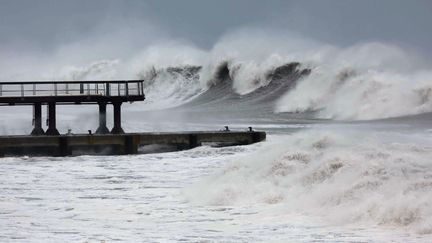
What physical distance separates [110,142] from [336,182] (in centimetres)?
1259

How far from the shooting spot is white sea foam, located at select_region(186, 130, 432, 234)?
9.55m

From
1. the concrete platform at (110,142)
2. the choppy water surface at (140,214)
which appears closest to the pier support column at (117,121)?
the concrete platform at (110,142)

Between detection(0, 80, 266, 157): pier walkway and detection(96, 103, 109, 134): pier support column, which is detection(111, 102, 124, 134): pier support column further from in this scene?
detection(96, 103, 109, 134): pier support column

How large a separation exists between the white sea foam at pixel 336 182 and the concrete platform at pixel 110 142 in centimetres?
727

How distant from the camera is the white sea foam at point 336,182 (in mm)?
9555

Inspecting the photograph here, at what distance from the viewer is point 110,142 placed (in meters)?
23.0

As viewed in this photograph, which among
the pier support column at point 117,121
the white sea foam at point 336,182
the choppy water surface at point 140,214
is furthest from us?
the pier support column at point 117,121

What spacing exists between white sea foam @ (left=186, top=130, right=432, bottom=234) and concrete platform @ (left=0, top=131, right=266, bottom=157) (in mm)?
7269

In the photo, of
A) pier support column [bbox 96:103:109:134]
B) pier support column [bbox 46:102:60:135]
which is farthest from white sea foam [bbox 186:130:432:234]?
pier support column [bbox 46:102:60:135]

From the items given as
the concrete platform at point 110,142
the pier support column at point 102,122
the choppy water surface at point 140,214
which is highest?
the pier support column at point 102,122

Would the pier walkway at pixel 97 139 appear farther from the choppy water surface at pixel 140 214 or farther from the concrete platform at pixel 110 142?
the choppy water surface at pixel 140 214

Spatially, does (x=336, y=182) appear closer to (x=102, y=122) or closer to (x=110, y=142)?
(x=110, y=142)

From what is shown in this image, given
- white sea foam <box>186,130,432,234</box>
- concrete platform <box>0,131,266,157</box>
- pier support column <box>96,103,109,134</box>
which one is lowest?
white sea foam <box>186,130,432,234</box>

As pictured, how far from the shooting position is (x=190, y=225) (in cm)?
1008
